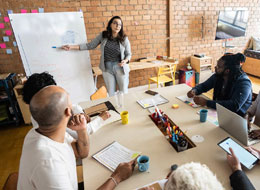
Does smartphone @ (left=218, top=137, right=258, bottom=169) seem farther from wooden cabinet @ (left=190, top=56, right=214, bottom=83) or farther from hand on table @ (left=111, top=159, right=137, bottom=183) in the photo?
wooden cabinet @ (left=190, top=56, right=214, bottom=83)

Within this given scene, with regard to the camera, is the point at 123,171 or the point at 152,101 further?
the point at 152,101

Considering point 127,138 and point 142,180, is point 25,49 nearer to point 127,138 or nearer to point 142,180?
point 127,138

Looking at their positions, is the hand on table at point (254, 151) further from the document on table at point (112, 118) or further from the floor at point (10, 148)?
the floor at point (10, 148)

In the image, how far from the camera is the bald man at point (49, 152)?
2.56 ft

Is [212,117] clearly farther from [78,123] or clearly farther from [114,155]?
[78,123]

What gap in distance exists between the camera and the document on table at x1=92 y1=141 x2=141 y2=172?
109 cm

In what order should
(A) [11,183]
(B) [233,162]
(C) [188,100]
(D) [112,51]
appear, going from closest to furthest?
1. (B) [233,162]
2. (A) [11,183]
3. (C) [188,100]
4. (D) [112,51]

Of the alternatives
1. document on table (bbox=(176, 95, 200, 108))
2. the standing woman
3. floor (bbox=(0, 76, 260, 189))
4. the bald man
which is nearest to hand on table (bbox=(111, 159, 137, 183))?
the bald man

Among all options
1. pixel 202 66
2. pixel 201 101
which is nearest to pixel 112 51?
pixel 201 101

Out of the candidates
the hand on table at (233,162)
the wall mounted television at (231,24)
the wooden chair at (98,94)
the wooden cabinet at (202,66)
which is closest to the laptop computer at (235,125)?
the hand on table at (233,162)

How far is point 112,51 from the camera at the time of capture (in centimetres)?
Answer: 276

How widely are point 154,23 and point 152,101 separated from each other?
97.9 inches

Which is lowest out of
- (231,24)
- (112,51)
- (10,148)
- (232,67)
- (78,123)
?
(10,148)

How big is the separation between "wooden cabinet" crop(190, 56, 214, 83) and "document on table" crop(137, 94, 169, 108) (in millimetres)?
2599
